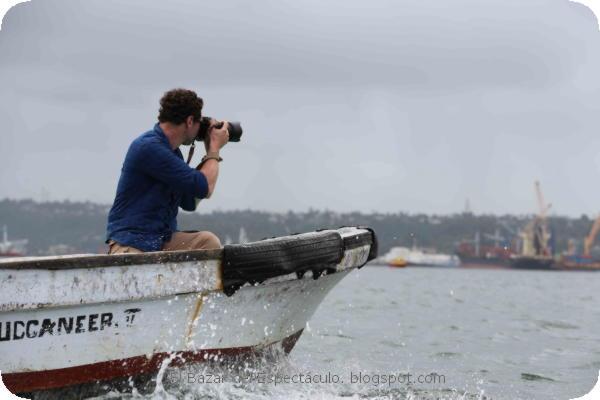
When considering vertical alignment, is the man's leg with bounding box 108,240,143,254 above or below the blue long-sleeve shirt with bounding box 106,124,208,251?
below

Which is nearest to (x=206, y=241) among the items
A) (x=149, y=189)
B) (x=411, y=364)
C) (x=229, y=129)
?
(x=149, y=189)

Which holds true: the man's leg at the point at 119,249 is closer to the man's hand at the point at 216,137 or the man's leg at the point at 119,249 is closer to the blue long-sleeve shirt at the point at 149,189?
the blue long-sleeve shirt at the point at 149,189

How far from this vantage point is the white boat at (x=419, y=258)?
98256mm

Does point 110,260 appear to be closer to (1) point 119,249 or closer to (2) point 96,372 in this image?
(1) point 119,249

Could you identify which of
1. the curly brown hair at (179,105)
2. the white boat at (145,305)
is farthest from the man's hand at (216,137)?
the white boat at (145,305)

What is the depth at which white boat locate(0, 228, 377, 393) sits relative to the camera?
5031 millimetres

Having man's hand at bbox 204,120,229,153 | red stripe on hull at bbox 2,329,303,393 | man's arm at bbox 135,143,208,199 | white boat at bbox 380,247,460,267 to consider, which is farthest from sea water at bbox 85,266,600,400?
white boat at bbox 380,247,460,267

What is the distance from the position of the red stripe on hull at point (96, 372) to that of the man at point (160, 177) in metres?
0.70

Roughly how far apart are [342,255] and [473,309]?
44.5 feet

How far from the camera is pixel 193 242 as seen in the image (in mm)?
6035

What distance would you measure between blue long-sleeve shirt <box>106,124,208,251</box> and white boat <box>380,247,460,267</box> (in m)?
90.4

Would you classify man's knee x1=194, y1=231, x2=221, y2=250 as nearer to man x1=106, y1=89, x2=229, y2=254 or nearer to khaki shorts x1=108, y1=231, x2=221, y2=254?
khaki shorts x1=108, y1=231, x2=221, y2=254

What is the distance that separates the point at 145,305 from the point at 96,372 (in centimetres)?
49

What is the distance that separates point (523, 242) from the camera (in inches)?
3927
